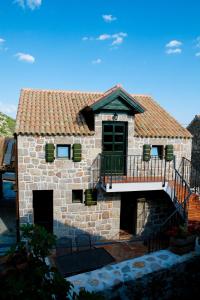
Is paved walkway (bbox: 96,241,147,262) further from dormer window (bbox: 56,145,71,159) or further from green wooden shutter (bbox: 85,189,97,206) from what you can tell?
dormer window (bbox: 56,145,71,159)

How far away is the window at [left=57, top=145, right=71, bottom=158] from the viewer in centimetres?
1157

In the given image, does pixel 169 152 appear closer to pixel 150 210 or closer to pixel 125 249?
pixel 150 210

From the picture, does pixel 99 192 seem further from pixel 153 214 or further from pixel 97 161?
pixel 153 214

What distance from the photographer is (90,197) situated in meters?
12.0

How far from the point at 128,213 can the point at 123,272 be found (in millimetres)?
8742

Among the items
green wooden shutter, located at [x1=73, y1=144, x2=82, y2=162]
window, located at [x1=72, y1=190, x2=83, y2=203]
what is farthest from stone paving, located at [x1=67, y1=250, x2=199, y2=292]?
window, located at [x1=72, y1=190, x2=83, y2=203]

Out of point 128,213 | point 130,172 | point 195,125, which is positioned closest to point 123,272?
point 130,172

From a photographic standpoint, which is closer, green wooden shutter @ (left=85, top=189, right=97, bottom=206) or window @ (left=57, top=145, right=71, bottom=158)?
window @ (left=57, top=145, right=71, bottom=158)

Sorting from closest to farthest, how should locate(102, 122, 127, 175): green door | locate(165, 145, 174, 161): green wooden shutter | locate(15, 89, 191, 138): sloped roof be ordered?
locate(15, 89, 191, 138): sloped roof, locate(102, 122, 127, 175): green door, locate(165, 145, 174, 161): green wooden shutter

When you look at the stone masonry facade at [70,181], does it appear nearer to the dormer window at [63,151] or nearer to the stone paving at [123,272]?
the dormer window at [63,151]

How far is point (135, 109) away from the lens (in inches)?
465

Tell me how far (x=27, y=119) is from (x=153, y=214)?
8.17 metres

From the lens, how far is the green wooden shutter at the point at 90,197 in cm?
1194

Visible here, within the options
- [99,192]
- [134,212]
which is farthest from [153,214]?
[99,192]
